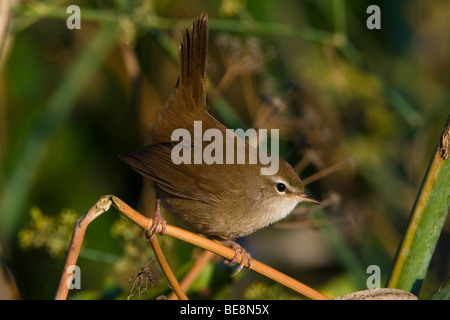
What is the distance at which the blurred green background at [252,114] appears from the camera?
10.2ft

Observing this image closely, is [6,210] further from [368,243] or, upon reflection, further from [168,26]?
[368,243]

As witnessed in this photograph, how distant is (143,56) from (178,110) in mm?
1366

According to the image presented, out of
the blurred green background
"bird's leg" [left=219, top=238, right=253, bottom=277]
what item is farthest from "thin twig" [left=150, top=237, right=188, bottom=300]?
the blurred green background

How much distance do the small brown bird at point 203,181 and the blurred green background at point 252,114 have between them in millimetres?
237

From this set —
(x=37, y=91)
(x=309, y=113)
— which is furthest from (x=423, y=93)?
(x=37, y=91)

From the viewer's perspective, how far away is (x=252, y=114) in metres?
3.41

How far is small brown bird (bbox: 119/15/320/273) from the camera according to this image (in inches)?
103

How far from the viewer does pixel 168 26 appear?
320 centimetres

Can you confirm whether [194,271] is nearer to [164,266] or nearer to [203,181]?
[203,181]

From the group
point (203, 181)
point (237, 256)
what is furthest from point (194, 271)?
point (203, 181)

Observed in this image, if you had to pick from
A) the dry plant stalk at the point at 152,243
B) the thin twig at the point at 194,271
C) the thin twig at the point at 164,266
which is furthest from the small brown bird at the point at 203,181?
the thin twig at the point at 164,266

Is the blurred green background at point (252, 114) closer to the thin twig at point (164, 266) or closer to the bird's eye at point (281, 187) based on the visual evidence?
the bird's eye at point (281, 187)

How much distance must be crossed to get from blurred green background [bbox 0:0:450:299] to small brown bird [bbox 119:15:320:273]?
0.24 m
